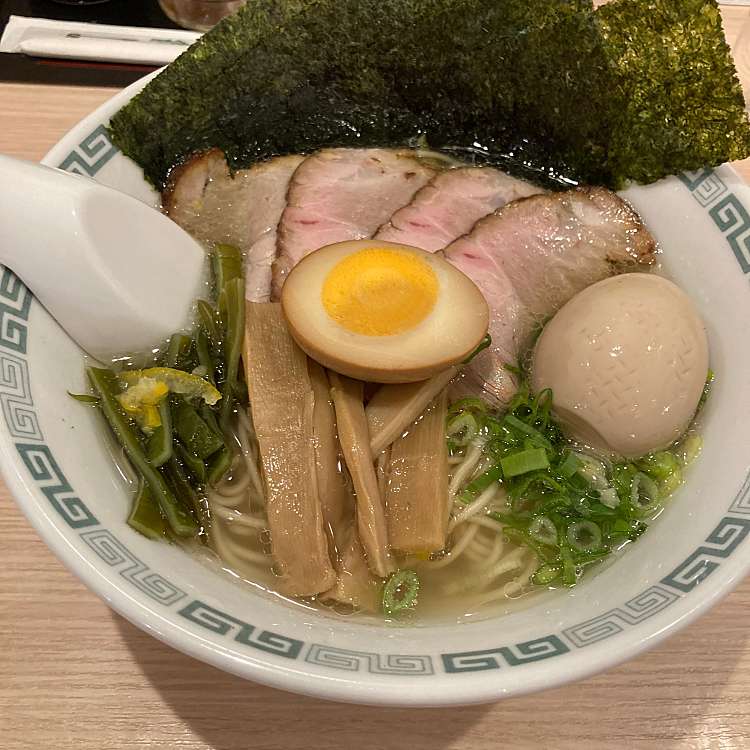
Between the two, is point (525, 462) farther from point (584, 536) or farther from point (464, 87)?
point (464, 87)

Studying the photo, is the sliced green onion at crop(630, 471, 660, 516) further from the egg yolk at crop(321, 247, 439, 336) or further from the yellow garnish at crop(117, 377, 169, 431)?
the yellow garnish at crop(117, 377, 169, 431)

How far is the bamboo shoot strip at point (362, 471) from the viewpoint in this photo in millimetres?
1305

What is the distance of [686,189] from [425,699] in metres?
1.27

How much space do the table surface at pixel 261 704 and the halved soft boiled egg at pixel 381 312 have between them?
641 millimetres

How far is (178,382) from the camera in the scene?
1.42 m

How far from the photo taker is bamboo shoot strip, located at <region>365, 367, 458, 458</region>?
4.58 ft

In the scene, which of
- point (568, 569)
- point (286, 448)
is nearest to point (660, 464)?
point (568, 569)

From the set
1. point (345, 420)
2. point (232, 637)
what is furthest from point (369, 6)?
point (232, 637)

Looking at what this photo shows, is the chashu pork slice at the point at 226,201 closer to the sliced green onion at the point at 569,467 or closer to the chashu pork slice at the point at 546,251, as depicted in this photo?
the chashu pork slice at the point at 546,251

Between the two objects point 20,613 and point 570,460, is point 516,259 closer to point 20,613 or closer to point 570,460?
point 570,460

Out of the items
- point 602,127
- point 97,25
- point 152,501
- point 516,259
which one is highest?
point 602,127

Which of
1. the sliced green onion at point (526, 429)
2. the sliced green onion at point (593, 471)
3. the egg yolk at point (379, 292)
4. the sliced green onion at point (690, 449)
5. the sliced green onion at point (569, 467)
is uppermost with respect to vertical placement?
the egg yolk at point (379, 292)

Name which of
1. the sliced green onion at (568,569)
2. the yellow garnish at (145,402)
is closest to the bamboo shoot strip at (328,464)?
the yellow garnish at (145,402)

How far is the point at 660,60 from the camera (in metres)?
1.60
